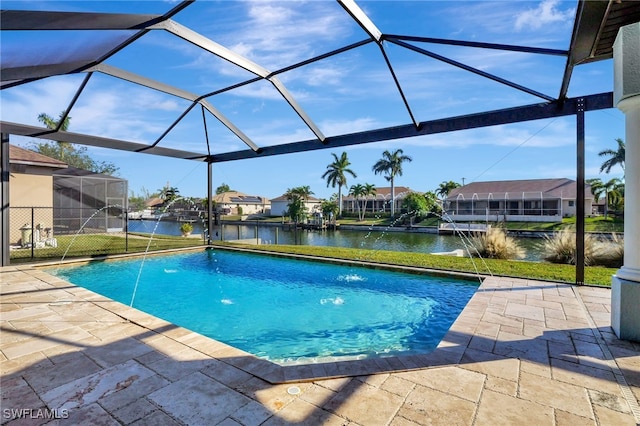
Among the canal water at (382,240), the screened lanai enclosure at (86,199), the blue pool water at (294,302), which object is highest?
the screened lanai enclosure at (86,199)

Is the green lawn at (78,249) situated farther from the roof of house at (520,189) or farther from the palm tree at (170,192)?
the palm tree at (170,192)

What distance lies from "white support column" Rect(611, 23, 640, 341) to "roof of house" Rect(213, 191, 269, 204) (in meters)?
50.1

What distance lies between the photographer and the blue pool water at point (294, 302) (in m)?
4.02

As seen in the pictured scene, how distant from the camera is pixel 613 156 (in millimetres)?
31766

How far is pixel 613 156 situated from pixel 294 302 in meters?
40.5

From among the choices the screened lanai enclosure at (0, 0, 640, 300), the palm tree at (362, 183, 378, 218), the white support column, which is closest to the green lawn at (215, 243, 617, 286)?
the screened lanai enclosure at (0, 0, 640, 300)

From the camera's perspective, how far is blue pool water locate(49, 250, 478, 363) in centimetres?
402

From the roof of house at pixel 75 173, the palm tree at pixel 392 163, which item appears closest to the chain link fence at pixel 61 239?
the roof of house at pixel 75 173

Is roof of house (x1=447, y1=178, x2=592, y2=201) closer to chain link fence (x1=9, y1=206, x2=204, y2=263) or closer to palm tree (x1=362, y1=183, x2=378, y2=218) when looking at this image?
palm tree (x1=362, y1=183, x2=378, y2=218)

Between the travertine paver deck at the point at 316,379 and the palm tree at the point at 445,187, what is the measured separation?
4686 centimetres

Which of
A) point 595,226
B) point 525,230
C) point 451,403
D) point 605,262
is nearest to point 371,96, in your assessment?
point 451,403

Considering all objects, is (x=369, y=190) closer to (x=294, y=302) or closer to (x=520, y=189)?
(x=520, y=189)

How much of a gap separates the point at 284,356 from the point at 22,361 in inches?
94.9

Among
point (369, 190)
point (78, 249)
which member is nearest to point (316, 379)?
point (78, 249)
